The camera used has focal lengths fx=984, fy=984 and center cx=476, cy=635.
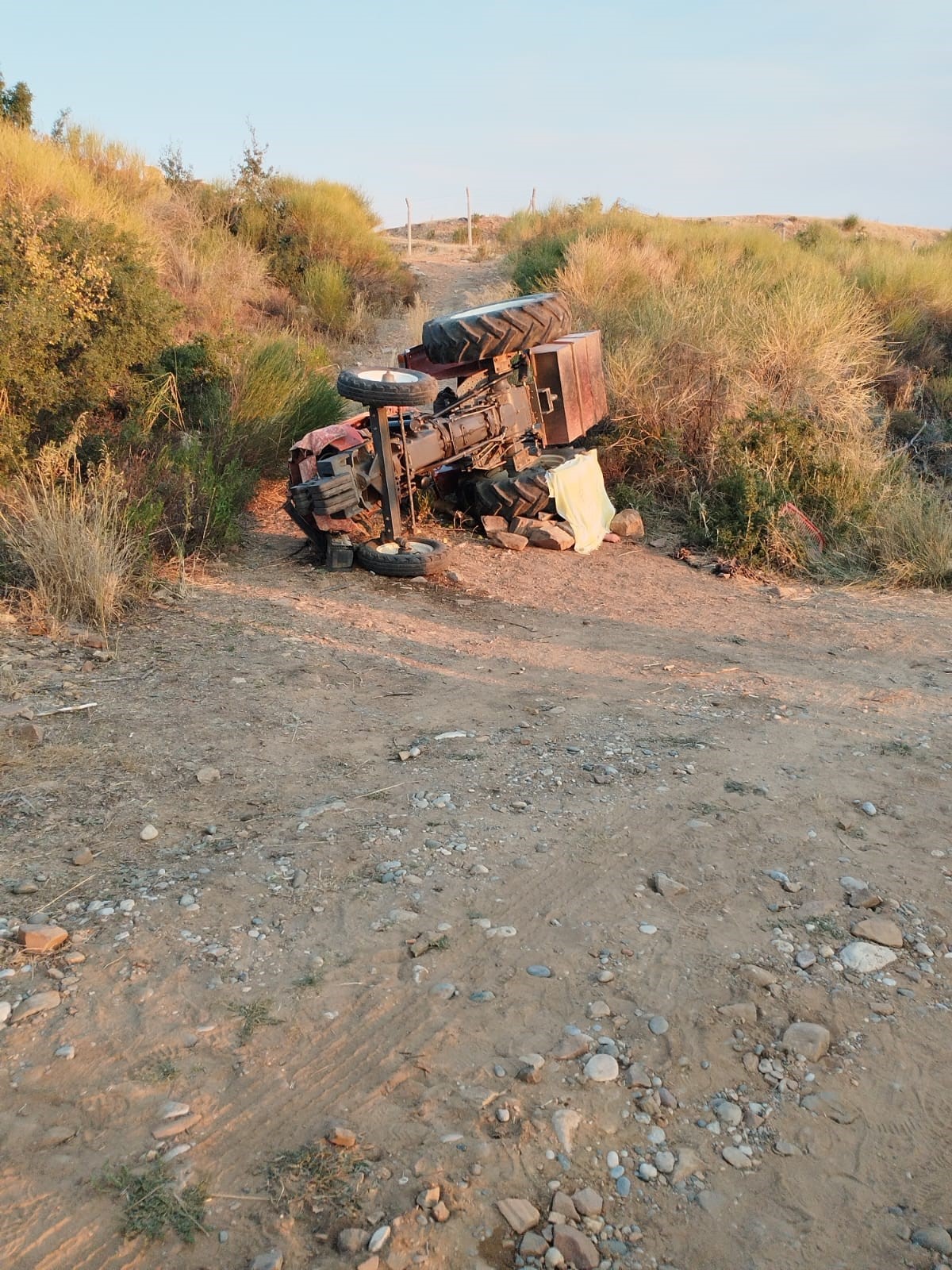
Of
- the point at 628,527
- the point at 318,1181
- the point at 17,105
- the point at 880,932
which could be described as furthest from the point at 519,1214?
the point at 17,105

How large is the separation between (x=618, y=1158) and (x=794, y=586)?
5969 millimetres

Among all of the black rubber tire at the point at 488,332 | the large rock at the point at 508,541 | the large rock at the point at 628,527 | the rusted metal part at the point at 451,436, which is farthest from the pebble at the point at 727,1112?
the large rock at the point at 628,527

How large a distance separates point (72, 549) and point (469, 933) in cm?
360

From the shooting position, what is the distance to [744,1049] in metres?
2.62

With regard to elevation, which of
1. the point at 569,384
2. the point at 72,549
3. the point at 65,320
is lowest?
the point at 72,549

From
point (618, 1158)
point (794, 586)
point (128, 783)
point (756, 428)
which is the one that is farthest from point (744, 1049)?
point (756, 428)

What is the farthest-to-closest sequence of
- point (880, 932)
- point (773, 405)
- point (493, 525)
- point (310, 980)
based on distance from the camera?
point (773, 405) < point (493, 525) < point (880, 932) < point (310, 980)

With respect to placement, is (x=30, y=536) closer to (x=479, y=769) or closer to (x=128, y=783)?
(x=128, y=783)

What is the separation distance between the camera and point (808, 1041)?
264 cm

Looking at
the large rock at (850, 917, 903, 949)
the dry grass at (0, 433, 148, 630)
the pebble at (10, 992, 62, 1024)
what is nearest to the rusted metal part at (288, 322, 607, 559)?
the dry grass at (0, 433, 148, 630)

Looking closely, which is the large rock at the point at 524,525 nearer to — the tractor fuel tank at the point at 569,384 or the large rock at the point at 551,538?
the large rock at the point at 551,538

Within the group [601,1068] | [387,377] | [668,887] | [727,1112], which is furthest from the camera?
[387,377]

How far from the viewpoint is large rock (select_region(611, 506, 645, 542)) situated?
8.57m

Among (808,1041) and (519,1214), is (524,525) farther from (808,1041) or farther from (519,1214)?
(519,1214)
